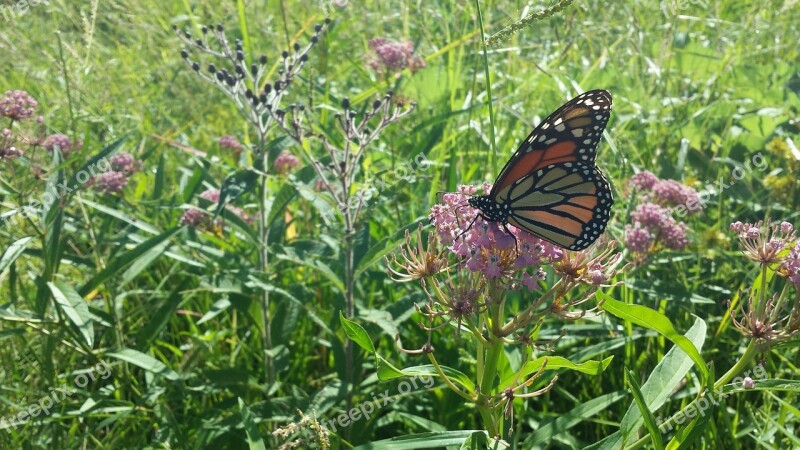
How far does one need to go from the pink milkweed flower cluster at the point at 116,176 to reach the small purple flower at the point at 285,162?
0.71 metres

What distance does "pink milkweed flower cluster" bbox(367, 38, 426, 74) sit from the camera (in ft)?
13.9

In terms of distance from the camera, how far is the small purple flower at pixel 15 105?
11.5 ft

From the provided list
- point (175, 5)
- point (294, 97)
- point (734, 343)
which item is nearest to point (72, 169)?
point (294, 97)

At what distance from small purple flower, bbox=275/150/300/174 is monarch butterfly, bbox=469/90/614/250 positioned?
6.68ft

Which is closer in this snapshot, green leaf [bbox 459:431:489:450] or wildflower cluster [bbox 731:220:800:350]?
green leaf [bbox 459:431:489:450]

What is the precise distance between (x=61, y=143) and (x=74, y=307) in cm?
106

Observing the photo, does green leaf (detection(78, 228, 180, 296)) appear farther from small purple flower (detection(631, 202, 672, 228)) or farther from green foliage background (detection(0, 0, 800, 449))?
small purple flower (detection(631, 202, 672, 228))

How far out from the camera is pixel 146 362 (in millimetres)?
2988

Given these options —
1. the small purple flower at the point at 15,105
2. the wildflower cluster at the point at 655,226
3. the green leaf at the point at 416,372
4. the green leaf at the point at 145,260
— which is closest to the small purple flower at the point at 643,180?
the wildflower cluster at the point at 655,226

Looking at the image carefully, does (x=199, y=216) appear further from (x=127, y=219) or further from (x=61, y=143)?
(x=61, y=143)

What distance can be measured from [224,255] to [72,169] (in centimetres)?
107

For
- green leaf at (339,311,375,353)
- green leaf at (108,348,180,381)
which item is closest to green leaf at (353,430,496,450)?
green leaf at (339,311,375,353)

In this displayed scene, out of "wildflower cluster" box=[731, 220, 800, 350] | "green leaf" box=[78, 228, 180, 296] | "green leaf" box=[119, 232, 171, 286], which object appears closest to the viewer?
"wildflower cluster" box=[731, 220, 800, 350]

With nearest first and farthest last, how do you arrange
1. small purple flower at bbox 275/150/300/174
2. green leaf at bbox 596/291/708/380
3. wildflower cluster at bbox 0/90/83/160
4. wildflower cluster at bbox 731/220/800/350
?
green leaf at bbox 596/291/708/380 < wildflower cluster at bbox 731/220/800/350 < wildflower cluster at bbox 0/90/83/160 < small purple flower at bbox 275/150/300/174
